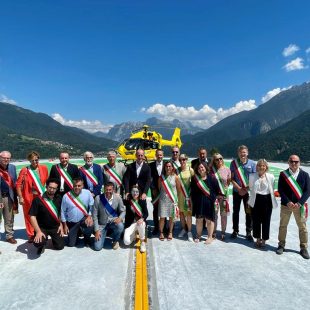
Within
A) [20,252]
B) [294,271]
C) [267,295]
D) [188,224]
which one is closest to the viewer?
[267,295]

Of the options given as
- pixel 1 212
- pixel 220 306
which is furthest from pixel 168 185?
pixel 1 212

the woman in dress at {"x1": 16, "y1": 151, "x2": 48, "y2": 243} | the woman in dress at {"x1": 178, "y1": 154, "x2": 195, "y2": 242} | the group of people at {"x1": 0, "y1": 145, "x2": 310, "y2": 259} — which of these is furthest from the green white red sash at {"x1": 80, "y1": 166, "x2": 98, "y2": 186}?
the woman in dress at {"x1": 178, "y1": 154, "x2": 195, "y2": 242}

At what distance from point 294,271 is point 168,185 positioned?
296 cm

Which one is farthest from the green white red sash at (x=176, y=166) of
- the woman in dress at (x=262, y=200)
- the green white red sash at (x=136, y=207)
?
the woman in dress at (x=262, y=200)

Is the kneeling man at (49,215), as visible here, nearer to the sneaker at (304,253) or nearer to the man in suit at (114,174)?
the man in suit at (114,174)

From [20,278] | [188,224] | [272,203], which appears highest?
[272,203]

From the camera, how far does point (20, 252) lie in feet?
18.0

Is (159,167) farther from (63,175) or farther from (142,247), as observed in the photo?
(63,175)

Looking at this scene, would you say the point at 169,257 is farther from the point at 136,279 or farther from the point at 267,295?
the point at 267,295

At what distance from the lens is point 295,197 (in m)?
5.41

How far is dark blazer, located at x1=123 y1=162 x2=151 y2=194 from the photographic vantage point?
20.7ft

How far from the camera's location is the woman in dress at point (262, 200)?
564 cm

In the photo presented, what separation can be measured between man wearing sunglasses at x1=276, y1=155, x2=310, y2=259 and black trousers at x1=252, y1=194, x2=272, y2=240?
275mm

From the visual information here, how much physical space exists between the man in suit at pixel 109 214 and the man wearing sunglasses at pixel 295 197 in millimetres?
3413
